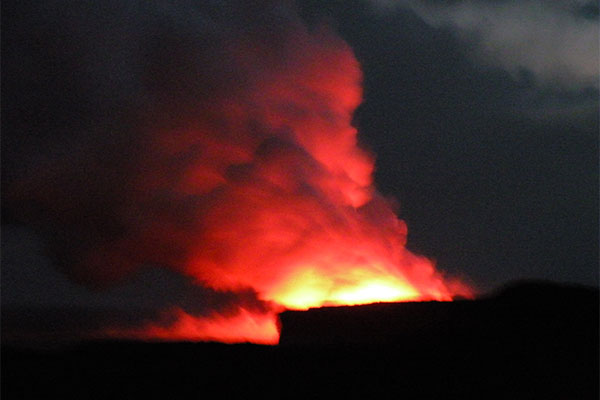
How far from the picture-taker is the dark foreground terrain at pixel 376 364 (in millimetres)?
6863

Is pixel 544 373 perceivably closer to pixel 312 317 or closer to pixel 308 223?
pixel 312 317

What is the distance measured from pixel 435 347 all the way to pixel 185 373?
2897 mm

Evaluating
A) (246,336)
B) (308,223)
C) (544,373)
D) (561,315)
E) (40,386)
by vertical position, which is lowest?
(40,386)

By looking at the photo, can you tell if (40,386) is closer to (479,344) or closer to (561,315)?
(479,344)

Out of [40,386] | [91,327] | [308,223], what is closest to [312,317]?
[308,223]

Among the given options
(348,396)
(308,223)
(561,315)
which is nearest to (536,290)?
(561,315)

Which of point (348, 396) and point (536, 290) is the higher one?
point (536, 290)

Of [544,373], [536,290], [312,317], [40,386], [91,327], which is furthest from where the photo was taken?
[91,327]

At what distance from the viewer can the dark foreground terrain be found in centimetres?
686

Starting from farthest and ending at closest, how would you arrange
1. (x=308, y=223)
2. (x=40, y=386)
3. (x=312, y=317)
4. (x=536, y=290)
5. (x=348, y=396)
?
1. (x=308, y=223)
2. (x=312, y=317)
3. (x=536, y=290)
4. (x=348, y=396)
5. (x=40, y=386)

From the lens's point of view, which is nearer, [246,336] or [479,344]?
[479,344]

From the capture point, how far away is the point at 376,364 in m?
7.53

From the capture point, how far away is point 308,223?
14.9 meters

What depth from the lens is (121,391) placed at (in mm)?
6777
